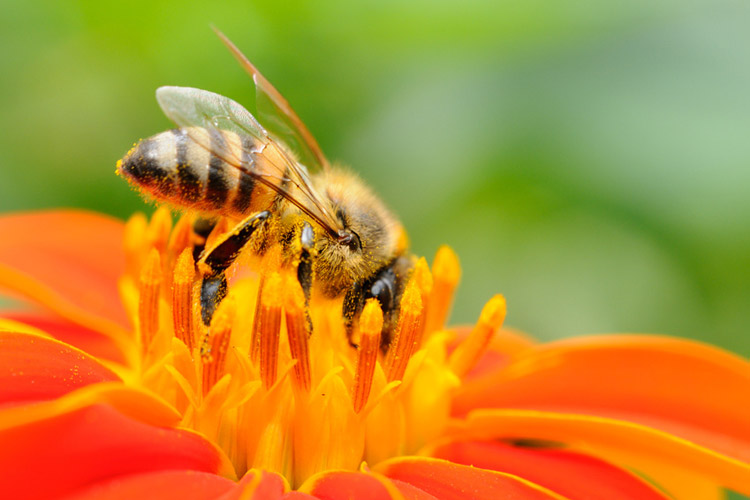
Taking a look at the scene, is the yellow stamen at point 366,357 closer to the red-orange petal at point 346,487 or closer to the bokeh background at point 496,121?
the red-orange petal at point 346,487

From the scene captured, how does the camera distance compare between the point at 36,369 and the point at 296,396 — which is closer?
the point at 36,369

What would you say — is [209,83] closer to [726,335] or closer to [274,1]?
[274,1]

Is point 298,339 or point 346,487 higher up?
point 298,339

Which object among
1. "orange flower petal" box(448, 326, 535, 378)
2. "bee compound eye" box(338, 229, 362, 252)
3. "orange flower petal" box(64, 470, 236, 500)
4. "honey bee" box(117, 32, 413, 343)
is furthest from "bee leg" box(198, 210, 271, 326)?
Answer: "orange flower petal" box(448, 326, 535, 378)

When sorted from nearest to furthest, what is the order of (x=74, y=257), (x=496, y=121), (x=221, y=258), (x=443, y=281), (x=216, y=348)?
1. (x=216, y=348)
2. (x=221, y=258)
3. (x=443, y=281)
4. (x=74, y=257)
5. (x=496, y=121)

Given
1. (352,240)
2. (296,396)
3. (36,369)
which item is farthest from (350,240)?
(36,369)

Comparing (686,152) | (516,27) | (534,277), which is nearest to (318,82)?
(516,27)

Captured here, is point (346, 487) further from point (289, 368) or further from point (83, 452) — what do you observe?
point (83, 452)
